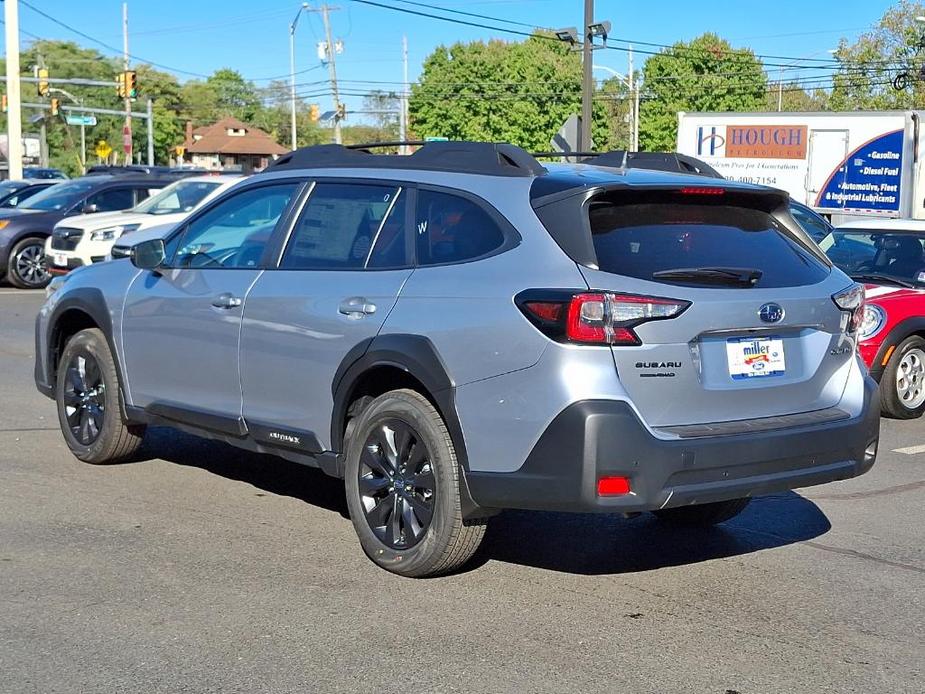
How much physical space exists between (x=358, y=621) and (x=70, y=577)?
134 cm

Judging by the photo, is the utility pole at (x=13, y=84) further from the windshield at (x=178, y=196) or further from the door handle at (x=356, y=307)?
the door handle at (x=356, y=307)

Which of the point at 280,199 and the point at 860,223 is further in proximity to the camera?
the point at 860,223

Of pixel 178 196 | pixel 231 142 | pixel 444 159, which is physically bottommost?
pixel 178 196

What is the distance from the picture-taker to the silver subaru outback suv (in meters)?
4.64

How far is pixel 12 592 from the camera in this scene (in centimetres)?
495

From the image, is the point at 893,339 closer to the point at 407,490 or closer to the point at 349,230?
the point at 349,230

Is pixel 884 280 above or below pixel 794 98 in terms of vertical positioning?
below

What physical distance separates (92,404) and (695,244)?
3958 millimetres

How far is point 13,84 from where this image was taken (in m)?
33.4

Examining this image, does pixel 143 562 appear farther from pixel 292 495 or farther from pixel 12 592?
pixel 292 495

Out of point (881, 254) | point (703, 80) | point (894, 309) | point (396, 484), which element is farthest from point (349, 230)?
point (703, 80)

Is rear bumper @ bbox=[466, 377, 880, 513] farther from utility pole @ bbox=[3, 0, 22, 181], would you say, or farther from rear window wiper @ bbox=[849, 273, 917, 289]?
utility pole @ bbox=[3, 0, 22, 181]

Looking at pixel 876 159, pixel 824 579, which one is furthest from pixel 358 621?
pixel 876 159

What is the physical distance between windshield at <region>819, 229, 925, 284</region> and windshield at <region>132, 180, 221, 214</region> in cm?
1037
